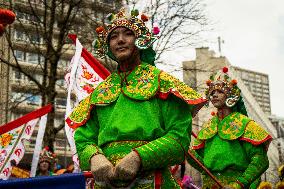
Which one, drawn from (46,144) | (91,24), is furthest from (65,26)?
(46,144)

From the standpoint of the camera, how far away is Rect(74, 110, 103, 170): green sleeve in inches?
142

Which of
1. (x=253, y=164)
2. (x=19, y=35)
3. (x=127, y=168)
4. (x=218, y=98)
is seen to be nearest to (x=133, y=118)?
(x=127, y=168)

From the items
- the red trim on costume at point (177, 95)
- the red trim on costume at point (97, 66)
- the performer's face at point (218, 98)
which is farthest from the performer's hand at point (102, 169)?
the red trim on costume at point (97, 66)

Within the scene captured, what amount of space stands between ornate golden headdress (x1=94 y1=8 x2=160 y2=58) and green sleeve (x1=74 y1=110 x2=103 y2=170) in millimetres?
535

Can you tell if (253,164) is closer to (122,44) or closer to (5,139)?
(122,44)

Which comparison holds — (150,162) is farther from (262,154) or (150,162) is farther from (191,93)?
(262,154)

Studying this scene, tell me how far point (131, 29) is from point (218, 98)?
3.25 metres

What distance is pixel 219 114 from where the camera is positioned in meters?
7.10

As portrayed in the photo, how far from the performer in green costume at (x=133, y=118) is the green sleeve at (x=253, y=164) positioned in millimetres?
2543

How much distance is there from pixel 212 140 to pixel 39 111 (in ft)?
10.5

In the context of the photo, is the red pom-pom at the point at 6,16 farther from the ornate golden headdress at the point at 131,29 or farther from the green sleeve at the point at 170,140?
the green sleeve at the point at 170,140

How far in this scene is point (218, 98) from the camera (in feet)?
23.0

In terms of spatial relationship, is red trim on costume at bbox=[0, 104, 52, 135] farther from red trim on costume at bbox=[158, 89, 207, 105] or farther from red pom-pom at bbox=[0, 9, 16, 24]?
red trim on costume at bbox=[158, 89, 207, 105]

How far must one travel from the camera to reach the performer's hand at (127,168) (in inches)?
129
